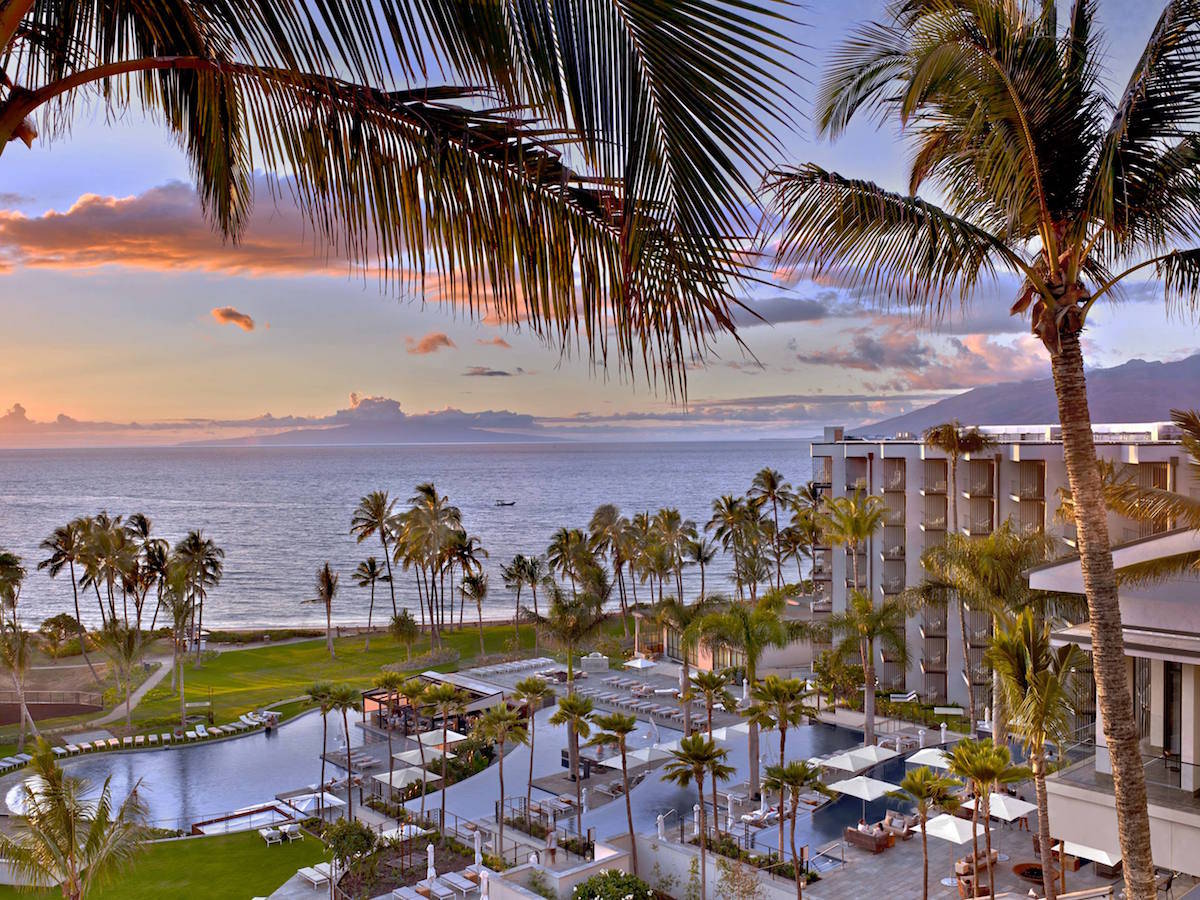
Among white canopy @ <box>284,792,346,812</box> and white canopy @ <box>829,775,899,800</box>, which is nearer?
white canopy @ <box>829,775,899,800</box>

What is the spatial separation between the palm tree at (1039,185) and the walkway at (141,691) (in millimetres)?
39392

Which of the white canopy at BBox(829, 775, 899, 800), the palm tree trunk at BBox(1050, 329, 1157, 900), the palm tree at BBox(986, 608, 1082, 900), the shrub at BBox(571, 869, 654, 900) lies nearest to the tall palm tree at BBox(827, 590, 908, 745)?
the white canopy at BBox(829, 775, 899, 800)

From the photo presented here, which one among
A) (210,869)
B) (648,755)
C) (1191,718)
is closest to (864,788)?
(648,755)

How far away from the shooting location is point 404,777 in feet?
94.9

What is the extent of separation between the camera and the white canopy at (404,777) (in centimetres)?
2868

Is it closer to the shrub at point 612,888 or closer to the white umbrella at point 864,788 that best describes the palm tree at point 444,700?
the shrub at point 612,888

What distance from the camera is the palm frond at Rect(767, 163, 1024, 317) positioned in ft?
27.0

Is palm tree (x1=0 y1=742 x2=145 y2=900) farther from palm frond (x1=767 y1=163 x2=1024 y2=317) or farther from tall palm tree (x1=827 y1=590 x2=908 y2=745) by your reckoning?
tall palm tree (x1=827 y1=590 x2=908 y2=745)

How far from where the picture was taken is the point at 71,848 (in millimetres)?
17312

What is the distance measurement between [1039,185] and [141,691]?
45316mm

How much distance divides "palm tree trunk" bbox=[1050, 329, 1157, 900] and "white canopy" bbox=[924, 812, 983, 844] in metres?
13.0

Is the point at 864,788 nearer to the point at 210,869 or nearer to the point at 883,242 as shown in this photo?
the point at 210,869

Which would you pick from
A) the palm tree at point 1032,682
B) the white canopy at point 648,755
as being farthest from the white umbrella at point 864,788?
the palm tree at point 1032,682

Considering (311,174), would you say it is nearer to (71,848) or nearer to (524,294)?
(524,294)
